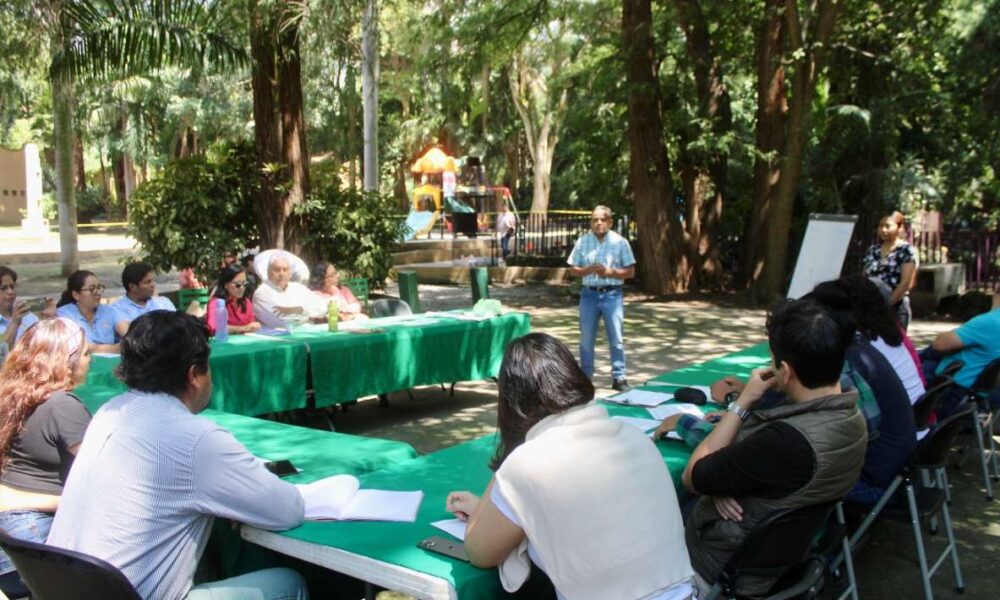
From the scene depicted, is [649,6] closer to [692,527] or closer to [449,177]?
[692,527]

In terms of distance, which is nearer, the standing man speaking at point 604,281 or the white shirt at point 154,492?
the white shirt at point 154,492

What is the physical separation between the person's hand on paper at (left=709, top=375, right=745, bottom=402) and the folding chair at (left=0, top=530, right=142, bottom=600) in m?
3.01

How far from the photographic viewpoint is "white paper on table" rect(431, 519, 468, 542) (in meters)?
2.85

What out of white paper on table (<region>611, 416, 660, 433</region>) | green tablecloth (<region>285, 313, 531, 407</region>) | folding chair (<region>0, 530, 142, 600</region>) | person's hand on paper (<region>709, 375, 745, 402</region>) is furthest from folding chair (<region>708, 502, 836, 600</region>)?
green tablecloth (<region>285, 313, 531, 407</region>)

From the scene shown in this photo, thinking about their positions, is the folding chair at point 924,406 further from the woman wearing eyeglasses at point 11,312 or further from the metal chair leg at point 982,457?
the woman wearing eyeglasses at point 11,312

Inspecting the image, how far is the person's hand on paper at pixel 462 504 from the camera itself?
2889mm

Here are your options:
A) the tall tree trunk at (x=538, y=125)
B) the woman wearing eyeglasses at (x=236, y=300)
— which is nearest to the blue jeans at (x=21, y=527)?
the woman wearing eyeglasses at (x=236, y=300)

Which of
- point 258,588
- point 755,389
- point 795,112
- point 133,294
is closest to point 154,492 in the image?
point 258,588

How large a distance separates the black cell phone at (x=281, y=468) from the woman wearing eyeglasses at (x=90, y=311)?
3.24m

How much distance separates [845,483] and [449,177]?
106 ft

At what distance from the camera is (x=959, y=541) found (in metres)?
4.97

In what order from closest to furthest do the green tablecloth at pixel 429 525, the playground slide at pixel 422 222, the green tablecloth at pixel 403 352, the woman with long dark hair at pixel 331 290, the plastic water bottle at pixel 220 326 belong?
the green tablecloth at pixel 429 525 < the plastic water bottle at pixel 220 326 < the green tablecloth at pixel 403 352 < the woman with long dark hair at pixel 331 290 < the playground slide at pixel 422 222

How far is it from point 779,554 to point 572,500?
3.13 feet

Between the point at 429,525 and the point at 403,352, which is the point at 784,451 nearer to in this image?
the point at 429,525
